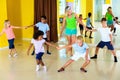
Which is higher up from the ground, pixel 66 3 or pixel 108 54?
pixel 66 3

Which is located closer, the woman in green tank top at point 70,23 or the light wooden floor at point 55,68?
the light wooden floor at point 55,68

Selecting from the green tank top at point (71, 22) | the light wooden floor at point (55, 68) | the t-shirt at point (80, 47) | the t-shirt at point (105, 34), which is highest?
the green tank top at point (71, 22)

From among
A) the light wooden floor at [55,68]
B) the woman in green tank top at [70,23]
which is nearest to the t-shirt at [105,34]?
the light wooden floor at [55,68]

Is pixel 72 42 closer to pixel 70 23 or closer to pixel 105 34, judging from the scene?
pixel 70 23

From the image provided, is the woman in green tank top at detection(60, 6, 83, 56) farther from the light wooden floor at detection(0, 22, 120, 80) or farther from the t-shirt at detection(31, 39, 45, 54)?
the t-shirt at detection(31, 39, 45, 54)

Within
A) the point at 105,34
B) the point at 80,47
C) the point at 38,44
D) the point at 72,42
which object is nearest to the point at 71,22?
the point at 72,42

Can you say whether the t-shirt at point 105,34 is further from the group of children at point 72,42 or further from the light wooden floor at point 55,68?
the light wooden floor at point 55,68

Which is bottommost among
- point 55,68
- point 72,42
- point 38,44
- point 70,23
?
point 55,68

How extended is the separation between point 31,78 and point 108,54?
3226 millimetres

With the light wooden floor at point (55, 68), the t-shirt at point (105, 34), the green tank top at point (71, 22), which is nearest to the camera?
the light wooden floor at point (55, 68)

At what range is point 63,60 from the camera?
7.16 meters

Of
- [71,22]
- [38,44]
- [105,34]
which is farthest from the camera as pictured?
[71,22]

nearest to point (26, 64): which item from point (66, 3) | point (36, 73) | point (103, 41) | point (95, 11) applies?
point (36, 73)

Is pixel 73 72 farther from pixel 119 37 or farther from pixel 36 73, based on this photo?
pixel 119 37
